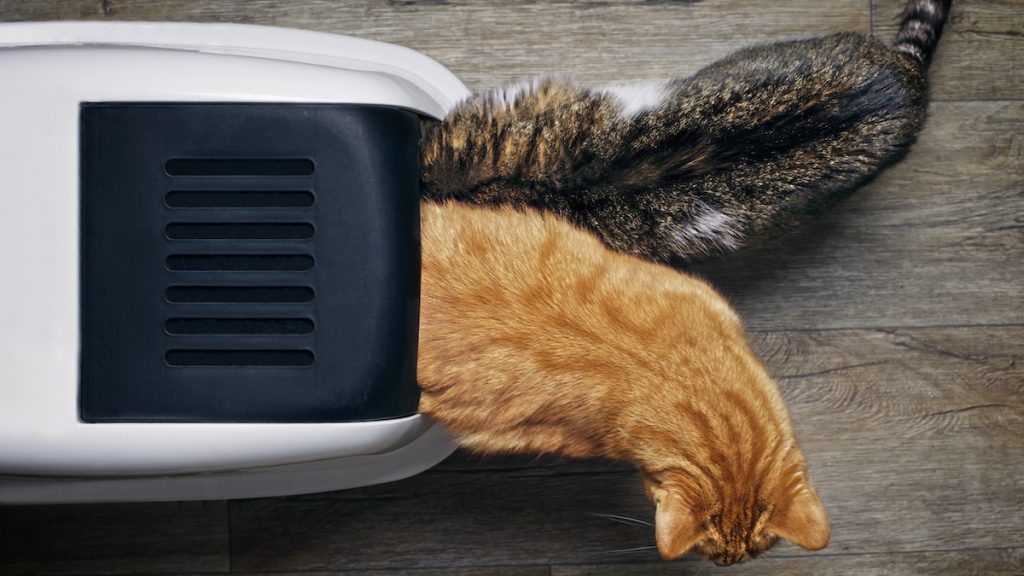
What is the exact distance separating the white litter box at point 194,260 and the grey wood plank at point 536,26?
401 mm

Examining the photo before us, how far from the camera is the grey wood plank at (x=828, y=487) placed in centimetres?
118

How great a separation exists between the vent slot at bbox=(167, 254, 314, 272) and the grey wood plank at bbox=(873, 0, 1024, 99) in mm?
1101

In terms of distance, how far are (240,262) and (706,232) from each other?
58cm

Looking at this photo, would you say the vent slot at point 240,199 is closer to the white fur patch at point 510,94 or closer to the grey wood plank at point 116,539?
the white fur patch at point 510,94

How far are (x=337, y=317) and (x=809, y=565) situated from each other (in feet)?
3.11

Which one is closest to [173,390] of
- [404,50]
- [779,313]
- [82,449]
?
[82,449]

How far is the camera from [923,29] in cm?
109

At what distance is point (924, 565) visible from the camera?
3.97 feet

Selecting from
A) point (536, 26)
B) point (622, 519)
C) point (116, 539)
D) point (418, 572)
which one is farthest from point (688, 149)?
point (116, 539)

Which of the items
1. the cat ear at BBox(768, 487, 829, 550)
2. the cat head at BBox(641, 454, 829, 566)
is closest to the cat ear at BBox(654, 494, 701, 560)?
the cat head at BBox(641, 454, 829, 566)

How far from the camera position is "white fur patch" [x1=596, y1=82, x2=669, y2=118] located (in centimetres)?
92

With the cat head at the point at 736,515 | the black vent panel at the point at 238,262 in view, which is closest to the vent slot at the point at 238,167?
the black vent panel at the point at 238,262

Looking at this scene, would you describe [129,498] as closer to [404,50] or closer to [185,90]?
[185,90]

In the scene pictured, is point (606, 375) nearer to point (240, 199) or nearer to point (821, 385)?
point (240, 199)
